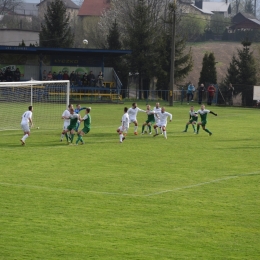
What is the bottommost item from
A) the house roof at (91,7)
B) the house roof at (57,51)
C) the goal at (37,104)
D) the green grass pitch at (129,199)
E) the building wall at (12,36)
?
the green grass pitch at (129,199)

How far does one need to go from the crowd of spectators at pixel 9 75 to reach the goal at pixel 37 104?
5218 millimetres

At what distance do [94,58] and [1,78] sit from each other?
9.66 metres

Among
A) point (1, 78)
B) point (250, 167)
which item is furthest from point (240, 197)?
point (1, 78)

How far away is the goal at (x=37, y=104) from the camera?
129ft

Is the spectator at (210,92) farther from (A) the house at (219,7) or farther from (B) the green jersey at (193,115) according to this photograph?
(A) the house at (219,7)

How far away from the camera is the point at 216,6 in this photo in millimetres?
185250

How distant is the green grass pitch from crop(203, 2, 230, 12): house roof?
15434cm

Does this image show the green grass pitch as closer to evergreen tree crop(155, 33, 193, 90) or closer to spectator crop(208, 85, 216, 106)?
spectator crop(208, 85, 216, 106)

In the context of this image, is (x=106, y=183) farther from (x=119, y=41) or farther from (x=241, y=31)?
(x=241, y=31)

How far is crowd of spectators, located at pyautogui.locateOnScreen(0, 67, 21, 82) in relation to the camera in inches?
2286

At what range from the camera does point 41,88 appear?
50438mm

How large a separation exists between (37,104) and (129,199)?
31.0 meters

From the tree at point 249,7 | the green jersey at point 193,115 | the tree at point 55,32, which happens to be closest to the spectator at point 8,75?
the tree at point 55,32

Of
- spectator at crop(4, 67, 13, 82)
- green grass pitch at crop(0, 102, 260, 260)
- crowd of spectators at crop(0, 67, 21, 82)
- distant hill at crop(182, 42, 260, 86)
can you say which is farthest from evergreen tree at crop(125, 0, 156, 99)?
green grass pitch at crop(0, 102, 260, 260)
